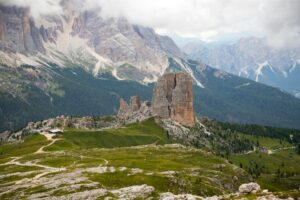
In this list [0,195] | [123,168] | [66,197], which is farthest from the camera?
[123,168]

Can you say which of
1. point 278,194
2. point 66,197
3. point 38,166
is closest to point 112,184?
point 66,197

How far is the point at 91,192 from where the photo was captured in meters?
143

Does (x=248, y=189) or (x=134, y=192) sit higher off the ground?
(x=248, y=189)

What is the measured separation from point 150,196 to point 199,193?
38045 millimetres

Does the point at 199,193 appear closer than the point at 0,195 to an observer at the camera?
No

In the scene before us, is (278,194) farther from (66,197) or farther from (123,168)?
(123,168)

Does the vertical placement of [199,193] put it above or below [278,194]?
below

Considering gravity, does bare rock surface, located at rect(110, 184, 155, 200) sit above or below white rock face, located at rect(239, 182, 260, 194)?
below

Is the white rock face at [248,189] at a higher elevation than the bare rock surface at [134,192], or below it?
higher

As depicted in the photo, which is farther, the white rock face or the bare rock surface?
the bare rock surface

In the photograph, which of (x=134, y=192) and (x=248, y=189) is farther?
(x=134, y=192)

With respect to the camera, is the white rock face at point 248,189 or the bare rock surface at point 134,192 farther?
the bare rock surface at point 134,192

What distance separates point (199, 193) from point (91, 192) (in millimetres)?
49933

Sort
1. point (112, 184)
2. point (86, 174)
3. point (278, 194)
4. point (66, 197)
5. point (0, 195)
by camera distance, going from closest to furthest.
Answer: point (278, 194) → point (66, 197) → point (0, 195) → point (112, 184) → point (86, 174)
